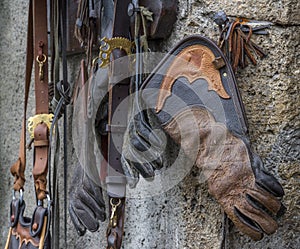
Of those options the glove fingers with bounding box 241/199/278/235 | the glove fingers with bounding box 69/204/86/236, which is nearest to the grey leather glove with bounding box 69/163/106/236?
the glove fingers with bounding box 69/204/86/236

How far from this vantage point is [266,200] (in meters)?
1.06

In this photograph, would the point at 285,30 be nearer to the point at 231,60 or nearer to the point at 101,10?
the point at 231,60

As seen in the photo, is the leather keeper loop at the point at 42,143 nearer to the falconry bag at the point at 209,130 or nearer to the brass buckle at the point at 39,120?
the brass buckle at the point at 39,120

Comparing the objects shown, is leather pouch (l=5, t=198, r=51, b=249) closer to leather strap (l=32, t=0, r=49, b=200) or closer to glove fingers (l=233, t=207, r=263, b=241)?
leather strap (l=32, t=0, r=49, b=200)

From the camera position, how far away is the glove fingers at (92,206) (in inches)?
51.5

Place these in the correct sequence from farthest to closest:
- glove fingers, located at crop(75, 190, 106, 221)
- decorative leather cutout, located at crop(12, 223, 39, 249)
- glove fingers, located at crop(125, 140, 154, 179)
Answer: decorative leather cutout, located at crop(12, 223, 39, 249) < glove fingers, located at crop(75, 190, 106, 221) < glove fingers, located at crop(125, 140, 154, 179)

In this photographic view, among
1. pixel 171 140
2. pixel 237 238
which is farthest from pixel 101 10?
pixel 237 238

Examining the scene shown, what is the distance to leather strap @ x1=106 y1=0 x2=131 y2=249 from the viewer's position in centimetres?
127

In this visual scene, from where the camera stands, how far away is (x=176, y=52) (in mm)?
1155

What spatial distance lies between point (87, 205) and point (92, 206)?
12 mm

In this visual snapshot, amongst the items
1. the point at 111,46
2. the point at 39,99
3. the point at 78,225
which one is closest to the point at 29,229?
the point at 78,225

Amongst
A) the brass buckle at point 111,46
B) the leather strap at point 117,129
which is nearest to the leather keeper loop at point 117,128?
the leather strap at point 117,129

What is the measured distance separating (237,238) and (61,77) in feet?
2.09

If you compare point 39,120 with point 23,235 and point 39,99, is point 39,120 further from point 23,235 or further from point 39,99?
point 23,235
